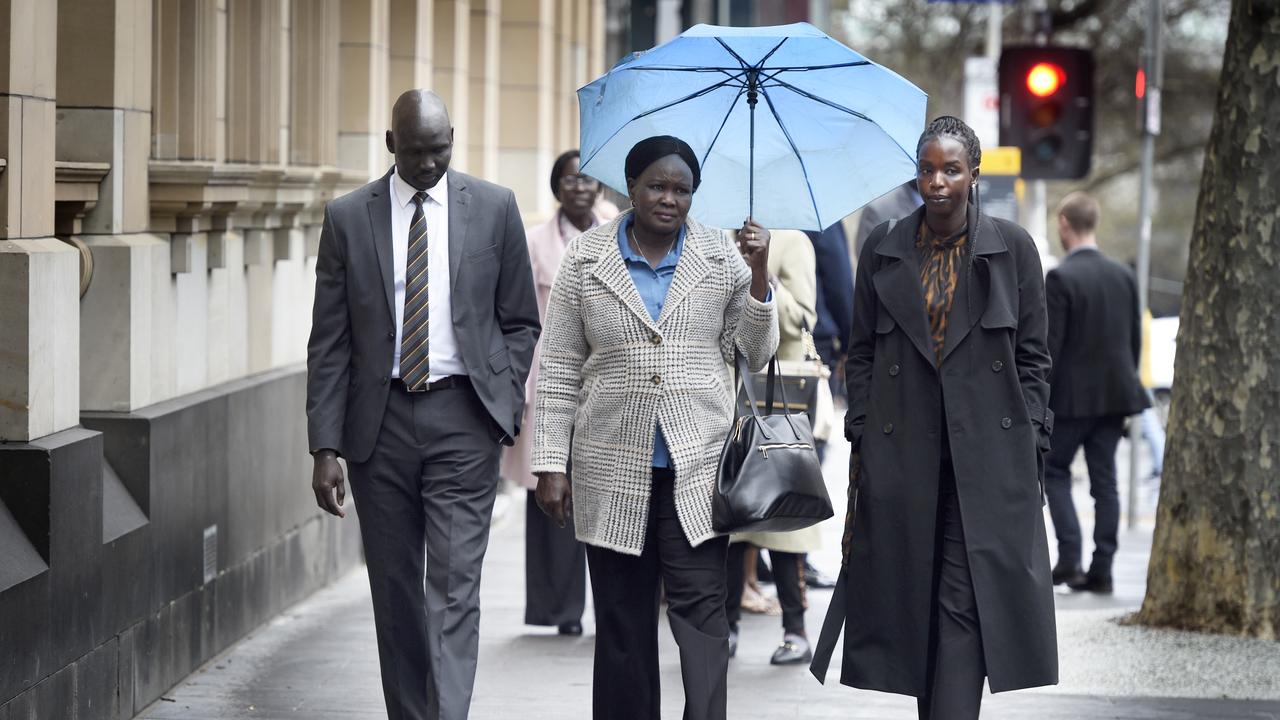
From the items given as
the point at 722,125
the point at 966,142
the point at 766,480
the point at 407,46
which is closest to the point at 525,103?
the point at 407,46

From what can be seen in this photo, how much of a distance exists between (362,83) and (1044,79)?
16.0ft

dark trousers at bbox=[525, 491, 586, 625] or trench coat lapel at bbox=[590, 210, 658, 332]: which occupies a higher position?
trench coat lapel at bbox=[590, 210, 658, 332]

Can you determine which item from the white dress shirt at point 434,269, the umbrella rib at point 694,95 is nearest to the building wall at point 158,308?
the white dress shirt at point 434,269

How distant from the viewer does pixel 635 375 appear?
18.2ft

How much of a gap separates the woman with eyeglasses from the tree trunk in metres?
2.52

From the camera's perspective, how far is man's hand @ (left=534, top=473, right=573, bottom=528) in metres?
5.62

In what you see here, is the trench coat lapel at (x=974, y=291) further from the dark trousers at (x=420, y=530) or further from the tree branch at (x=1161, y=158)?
the tree branch at (x=1161, y=158)

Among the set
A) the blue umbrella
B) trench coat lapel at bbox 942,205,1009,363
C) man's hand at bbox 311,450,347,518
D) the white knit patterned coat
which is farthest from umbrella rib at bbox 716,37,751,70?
man's hand at bbox 311,450,347,518

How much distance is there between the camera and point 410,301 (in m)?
5.83

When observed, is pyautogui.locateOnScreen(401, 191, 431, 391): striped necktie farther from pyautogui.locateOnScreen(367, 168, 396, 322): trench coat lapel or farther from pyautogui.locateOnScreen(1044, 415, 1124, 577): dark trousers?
pyautogui.locateOnScreen(1044, 415, 1124, 577): dark trousers

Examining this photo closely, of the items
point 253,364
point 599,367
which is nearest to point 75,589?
point 599,367

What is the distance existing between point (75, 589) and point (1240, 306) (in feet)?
15.6

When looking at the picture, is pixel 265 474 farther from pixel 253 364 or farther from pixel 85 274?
pixel 85 274

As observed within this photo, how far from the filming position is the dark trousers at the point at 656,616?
5520mm
